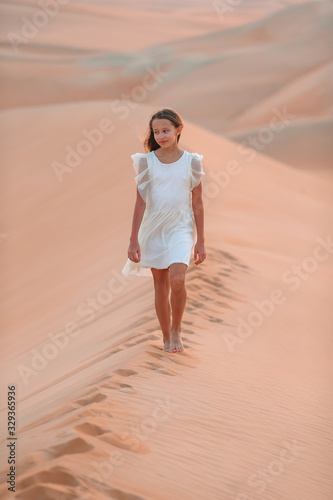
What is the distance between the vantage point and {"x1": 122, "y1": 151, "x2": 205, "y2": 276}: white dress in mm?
5020

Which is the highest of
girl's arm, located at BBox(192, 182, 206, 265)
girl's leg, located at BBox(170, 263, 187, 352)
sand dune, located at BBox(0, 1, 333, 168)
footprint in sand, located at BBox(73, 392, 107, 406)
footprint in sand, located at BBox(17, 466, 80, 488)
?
sand dune, located at BBox(0, 1, 333, 168)

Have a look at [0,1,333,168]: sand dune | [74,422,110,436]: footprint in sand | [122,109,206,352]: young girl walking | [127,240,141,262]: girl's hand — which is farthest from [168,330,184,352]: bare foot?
[0,1,333,168]: sand dune

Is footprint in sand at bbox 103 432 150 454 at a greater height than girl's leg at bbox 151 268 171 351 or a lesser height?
lesser

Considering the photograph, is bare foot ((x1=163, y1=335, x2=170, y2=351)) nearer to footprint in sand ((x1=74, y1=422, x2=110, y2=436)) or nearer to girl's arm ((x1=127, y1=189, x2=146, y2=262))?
girl's arm ((x1=127, y1=189, x2=146, y2=262))

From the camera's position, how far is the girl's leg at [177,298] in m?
4.93

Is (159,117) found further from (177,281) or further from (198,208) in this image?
(177,281)

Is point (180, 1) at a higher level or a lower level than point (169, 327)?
higher

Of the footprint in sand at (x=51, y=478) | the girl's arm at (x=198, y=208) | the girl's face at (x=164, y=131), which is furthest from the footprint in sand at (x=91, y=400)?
the girl's face at (x=164, y=131)

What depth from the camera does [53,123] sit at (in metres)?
18.4

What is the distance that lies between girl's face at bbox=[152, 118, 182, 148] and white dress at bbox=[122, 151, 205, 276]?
0.45 ft

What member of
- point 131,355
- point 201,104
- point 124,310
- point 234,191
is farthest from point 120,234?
point 201,104

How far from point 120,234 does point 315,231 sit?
3.43 meters

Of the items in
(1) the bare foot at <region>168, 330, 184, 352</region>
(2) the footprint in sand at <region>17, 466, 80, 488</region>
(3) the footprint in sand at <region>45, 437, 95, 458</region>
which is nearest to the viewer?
(2) the footprint in sand at <region>17, 466, 80, 488</region>

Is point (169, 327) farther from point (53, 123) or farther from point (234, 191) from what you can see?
point (53, 123)
